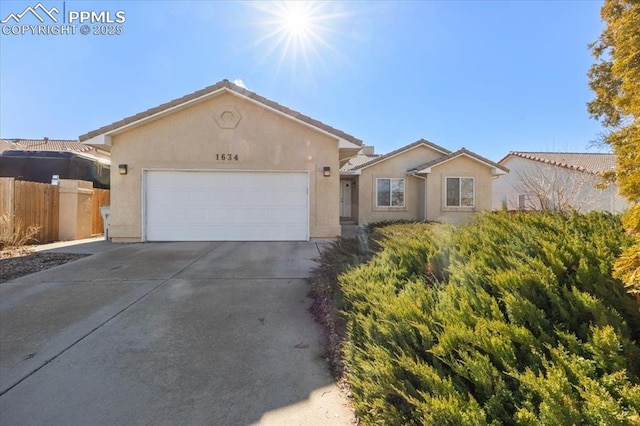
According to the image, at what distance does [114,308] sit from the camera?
16.0 ft

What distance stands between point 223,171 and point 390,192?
406 inches

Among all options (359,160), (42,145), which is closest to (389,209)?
(359,160)

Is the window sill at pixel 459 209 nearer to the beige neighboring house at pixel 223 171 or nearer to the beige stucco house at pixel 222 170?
the beige stucco house at pixel 222 170

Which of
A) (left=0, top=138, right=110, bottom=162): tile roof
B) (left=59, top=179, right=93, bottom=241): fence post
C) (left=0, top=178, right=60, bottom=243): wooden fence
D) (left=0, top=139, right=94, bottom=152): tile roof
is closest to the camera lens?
(left=0, top=178, right=60, bottom=243): wooden fence

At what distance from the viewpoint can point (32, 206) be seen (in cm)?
1090

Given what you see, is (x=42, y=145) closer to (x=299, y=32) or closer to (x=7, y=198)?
(x=7, y=198)

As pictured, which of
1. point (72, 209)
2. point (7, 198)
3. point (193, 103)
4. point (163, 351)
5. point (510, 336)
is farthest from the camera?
point (72, 209)

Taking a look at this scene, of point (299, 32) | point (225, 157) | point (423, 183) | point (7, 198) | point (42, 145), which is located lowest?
point (7, 198)

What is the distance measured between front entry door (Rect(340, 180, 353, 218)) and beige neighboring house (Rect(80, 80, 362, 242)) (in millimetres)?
10833

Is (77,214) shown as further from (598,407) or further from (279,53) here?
(598,407)

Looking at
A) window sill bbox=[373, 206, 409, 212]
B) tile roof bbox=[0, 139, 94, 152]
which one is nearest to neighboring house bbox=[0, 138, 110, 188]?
tile roof bbox=[0, 139, 94, 152]

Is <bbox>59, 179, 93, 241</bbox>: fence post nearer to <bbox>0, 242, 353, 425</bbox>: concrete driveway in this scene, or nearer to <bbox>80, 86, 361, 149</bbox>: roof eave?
<bbox>80, 86, 361, 149</bbox>: roof eave

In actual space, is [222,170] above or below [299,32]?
below

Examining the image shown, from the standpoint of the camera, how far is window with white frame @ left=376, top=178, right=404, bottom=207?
1823cm
